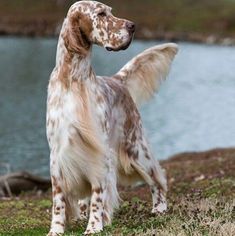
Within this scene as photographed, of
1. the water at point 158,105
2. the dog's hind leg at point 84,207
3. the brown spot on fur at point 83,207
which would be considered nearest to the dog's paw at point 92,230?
the dog's hind leg at point 84,207

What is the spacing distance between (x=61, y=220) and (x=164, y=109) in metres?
34.3

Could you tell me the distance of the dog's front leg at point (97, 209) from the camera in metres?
9.45

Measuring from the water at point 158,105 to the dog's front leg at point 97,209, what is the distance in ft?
41.8

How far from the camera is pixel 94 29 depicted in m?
9.20

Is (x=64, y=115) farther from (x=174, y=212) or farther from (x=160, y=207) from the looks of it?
(x=160, y=207)

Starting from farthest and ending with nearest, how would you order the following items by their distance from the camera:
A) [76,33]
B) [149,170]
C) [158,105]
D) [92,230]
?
[158,105] < [149,170] < [92,230] < [76,33]

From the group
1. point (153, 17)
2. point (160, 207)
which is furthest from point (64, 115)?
point (153, 17)

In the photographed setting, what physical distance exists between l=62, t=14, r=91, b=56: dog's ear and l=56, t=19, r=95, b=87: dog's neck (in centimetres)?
8

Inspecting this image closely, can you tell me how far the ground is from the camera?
Answer: 8.80 m

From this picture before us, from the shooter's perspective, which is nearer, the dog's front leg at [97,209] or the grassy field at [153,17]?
the dog's front leg at [97,209]

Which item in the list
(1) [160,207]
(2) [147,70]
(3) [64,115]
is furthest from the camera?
(2) [147,70]

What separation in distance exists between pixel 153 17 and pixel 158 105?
218ft

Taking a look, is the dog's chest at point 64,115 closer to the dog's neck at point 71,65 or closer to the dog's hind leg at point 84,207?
the dog's neck at point 71,65

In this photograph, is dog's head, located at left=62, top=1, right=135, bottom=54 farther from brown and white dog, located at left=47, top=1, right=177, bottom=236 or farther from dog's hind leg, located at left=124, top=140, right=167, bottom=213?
dog's hind leg, located at left=124, top=140, right=167, bottom=213
